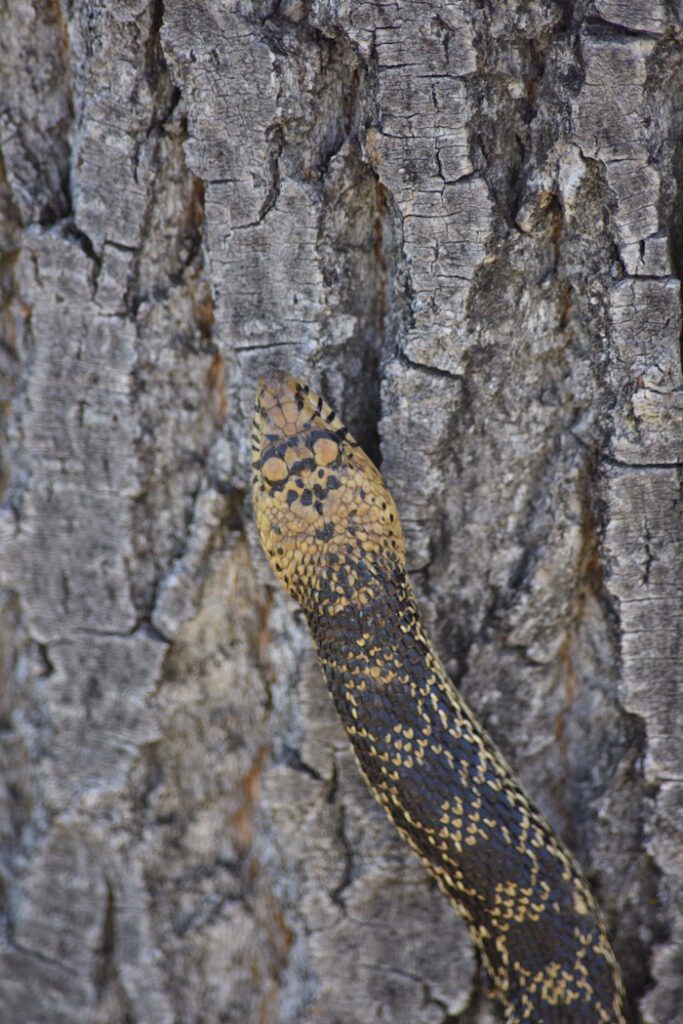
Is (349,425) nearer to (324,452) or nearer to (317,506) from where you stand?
(324,452)

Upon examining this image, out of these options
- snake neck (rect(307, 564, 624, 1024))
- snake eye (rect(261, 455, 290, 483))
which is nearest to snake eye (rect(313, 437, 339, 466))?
snake eye (rect(261, 455, 290, 483))

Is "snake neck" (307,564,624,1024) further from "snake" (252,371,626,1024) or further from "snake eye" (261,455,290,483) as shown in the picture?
"snake eye" (261,455,290,483)

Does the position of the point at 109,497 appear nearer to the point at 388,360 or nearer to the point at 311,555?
the point at 311,555

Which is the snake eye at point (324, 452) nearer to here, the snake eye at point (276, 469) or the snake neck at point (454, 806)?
the snake eye at point (276, 469)

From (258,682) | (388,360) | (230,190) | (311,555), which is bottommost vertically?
(258,682)

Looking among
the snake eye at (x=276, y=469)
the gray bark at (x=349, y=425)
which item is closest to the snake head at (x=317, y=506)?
the snake eye at (x=276, y=469)

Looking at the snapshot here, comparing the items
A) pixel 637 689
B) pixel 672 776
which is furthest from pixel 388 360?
pixel 672 776

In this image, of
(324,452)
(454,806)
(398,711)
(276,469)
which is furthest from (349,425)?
(454,806)
